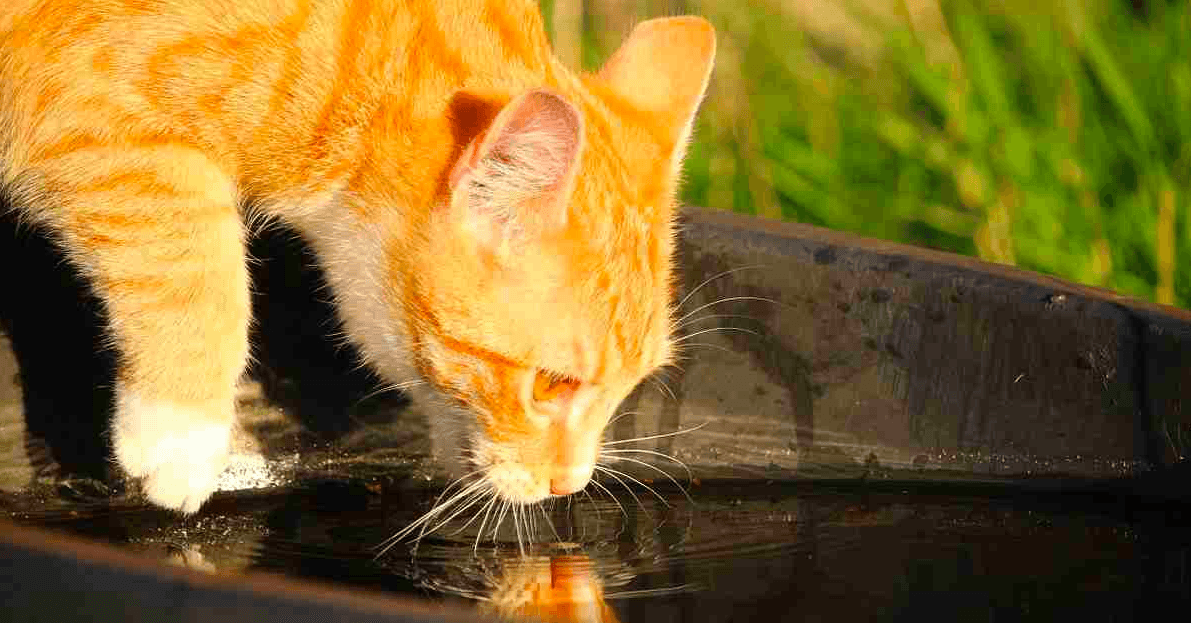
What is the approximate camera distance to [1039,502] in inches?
92.7

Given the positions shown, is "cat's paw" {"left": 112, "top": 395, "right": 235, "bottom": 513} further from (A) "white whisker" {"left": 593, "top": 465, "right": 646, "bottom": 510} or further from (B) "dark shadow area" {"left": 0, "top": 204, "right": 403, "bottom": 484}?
Result: (A) "white whisker" {"left": 593, "top": 465, "right": 646, "bottom": 510}

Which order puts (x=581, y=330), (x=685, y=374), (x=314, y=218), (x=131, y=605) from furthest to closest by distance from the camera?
(x=685, y=374), (x=314, y=218), (x=581, y=330), (x=131, y=605)

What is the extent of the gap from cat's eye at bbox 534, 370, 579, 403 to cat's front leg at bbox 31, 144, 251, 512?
1.38 ft

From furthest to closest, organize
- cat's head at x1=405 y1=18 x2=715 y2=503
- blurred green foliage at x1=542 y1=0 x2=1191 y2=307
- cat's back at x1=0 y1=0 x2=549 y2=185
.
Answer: blurred green foliage at x1=542 y1=0 x2=1191 y2=307 → cat's back at x1=0 y1=0 x2=549 y2=185 → cat's head at x1=405 y1=18 x2=715 y2=503

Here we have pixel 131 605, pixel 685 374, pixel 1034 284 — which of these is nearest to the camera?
pixel 131 605

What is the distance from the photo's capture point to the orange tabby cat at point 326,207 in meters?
1.97

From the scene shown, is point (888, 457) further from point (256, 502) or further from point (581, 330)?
point (256, 502)

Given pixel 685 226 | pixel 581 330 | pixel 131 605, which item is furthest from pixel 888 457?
pixel 131 605

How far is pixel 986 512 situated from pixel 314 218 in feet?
3.71

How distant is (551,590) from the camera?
205cm

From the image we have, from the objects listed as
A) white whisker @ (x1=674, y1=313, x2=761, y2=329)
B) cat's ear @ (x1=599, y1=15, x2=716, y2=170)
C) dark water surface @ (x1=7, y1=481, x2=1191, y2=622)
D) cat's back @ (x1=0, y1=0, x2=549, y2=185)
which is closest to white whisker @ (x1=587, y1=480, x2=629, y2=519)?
dark water surface @ (x1=7, y1=481, x2=1191, y2=622)

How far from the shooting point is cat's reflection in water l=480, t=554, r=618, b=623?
6.34 ft

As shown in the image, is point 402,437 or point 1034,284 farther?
point 402,437

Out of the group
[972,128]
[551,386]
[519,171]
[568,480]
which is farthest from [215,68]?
[972,128]
